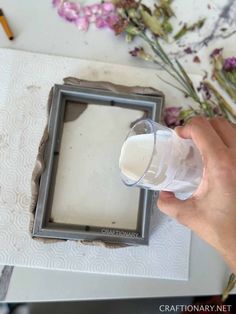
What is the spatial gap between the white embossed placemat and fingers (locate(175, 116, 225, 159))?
23 centimetres

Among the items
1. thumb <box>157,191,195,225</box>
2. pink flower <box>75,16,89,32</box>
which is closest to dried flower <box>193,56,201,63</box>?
pink flower <box>75,16,89,32</box>

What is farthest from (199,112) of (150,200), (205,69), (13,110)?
(13,110)

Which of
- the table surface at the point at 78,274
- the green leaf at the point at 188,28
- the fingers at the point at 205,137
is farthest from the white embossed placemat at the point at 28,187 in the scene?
the fingers at the point at 205,137

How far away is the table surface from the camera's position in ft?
2.07

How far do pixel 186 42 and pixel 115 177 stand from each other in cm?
33

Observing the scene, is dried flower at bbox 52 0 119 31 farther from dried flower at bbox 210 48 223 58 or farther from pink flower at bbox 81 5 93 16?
dried flower at bbox 210 48 223 58

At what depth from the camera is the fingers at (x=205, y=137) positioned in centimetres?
46

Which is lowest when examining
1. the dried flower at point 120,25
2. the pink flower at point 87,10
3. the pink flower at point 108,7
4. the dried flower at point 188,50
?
the dried flower at point 188,50

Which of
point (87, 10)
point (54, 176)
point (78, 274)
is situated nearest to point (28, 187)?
point (54, 176)

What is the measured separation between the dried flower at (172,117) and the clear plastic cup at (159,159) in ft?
0.65

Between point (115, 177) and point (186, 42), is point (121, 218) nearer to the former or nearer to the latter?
point (115, 177)

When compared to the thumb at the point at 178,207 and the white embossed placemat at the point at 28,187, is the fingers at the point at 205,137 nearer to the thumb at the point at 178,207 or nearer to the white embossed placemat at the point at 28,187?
the thumb at the point at 178,207

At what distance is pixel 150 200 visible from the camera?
64 cm

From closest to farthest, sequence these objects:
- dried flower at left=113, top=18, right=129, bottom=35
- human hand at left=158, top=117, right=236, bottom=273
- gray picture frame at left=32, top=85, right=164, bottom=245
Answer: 1. human hand at left=158, top=117, right=236, bottom=273
2. gray picture frame at left=32, top=85, right=164, bottom=245
3. dried flower at left=113, top=18, right=129, bottom=35
